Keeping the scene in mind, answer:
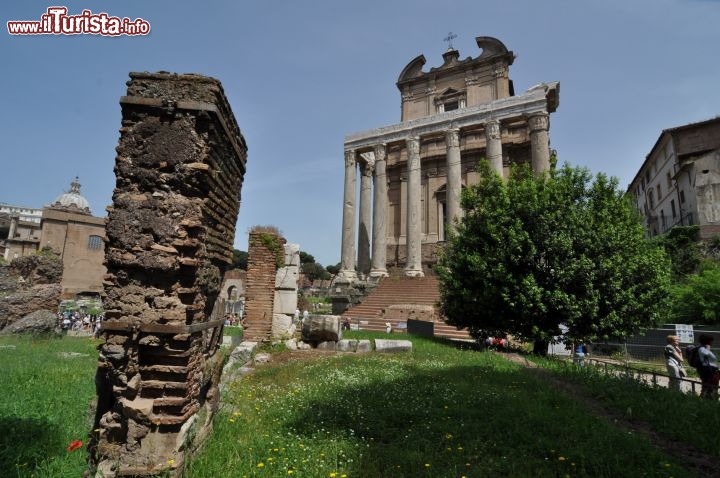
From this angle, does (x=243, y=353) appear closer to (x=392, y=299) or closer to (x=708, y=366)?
(x=708, y=366)

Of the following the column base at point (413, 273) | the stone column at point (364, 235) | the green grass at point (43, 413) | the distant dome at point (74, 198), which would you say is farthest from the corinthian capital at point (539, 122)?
the distant dome at point (74, 198)

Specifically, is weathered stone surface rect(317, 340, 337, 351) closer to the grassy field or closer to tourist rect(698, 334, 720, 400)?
the grassy field

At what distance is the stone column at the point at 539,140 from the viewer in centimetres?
2130

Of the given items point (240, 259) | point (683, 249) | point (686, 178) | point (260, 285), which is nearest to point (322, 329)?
point (260, 285)

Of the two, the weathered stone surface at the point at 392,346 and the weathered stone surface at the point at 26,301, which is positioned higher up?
the weathered stone surface at the point at 26,301

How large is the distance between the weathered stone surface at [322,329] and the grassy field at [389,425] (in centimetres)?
325

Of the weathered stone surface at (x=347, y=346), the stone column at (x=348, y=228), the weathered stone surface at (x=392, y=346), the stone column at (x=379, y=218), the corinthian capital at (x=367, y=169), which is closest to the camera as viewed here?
the weathered stone surface at (x=392, y=346)

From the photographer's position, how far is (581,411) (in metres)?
5.32

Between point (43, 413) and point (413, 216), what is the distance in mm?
21119

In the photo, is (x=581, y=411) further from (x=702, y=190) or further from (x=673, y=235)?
(x=702, y=190)

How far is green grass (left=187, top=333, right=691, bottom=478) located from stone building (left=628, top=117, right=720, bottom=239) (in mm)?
22039

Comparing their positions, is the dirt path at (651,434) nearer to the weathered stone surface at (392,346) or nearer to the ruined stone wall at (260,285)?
the weathered stone surface at (392,346)

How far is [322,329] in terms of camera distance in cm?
1107

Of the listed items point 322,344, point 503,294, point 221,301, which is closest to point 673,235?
point 503,294
